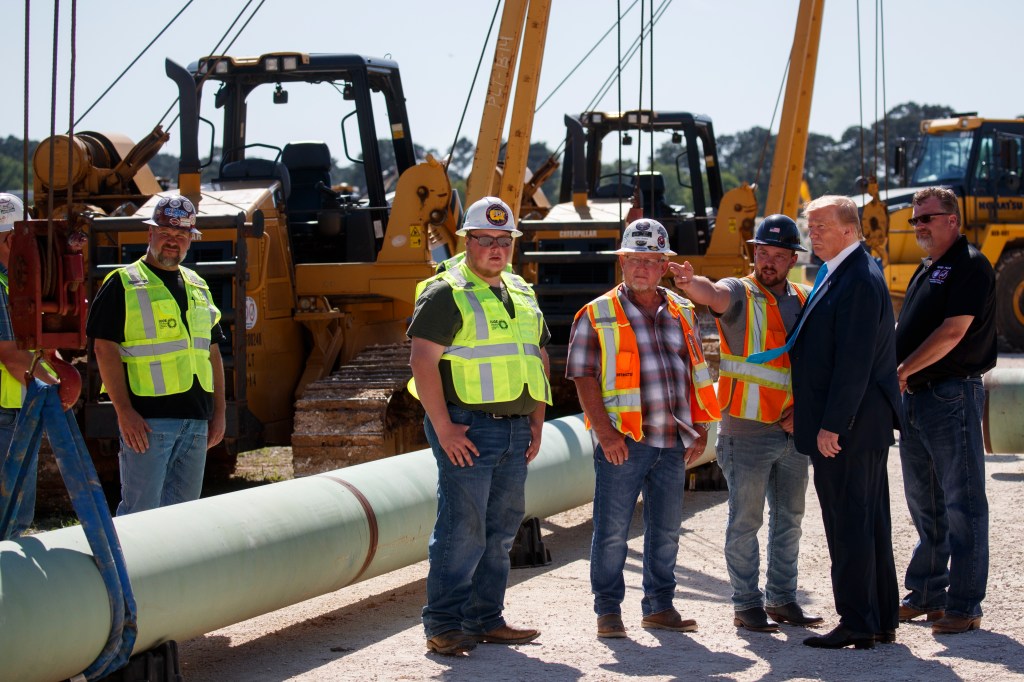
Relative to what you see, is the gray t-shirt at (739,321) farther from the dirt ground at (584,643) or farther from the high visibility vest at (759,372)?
the dirt ground at (584,643)

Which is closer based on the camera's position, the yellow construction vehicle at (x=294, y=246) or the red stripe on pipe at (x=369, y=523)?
the red stripe on pipe at (x=369, y=523)

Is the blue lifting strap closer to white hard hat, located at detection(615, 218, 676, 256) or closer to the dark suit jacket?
white hard hat, located at detection(615, 218, 676, 256)

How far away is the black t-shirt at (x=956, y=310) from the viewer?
5.95 m

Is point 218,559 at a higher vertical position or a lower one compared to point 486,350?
lower

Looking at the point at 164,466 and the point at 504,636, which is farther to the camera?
the point at 164,466

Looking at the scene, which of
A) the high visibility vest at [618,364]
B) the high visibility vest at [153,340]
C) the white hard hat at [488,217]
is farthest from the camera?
the high visibility vest at [153,340]

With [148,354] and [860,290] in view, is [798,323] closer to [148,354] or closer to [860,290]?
[860,290]

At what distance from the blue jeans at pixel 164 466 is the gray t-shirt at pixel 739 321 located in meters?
2.37

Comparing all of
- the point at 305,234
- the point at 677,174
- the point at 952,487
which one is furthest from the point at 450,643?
the point at 677,174

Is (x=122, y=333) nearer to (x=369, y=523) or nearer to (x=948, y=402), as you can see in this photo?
(x=369, y=523)

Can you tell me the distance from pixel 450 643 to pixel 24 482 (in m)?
1.80

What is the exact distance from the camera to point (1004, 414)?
34.1ft

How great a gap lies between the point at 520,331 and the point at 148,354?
5.49 ft

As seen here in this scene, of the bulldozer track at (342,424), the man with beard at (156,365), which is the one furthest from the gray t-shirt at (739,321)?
the bulldozer track at (342,424)
